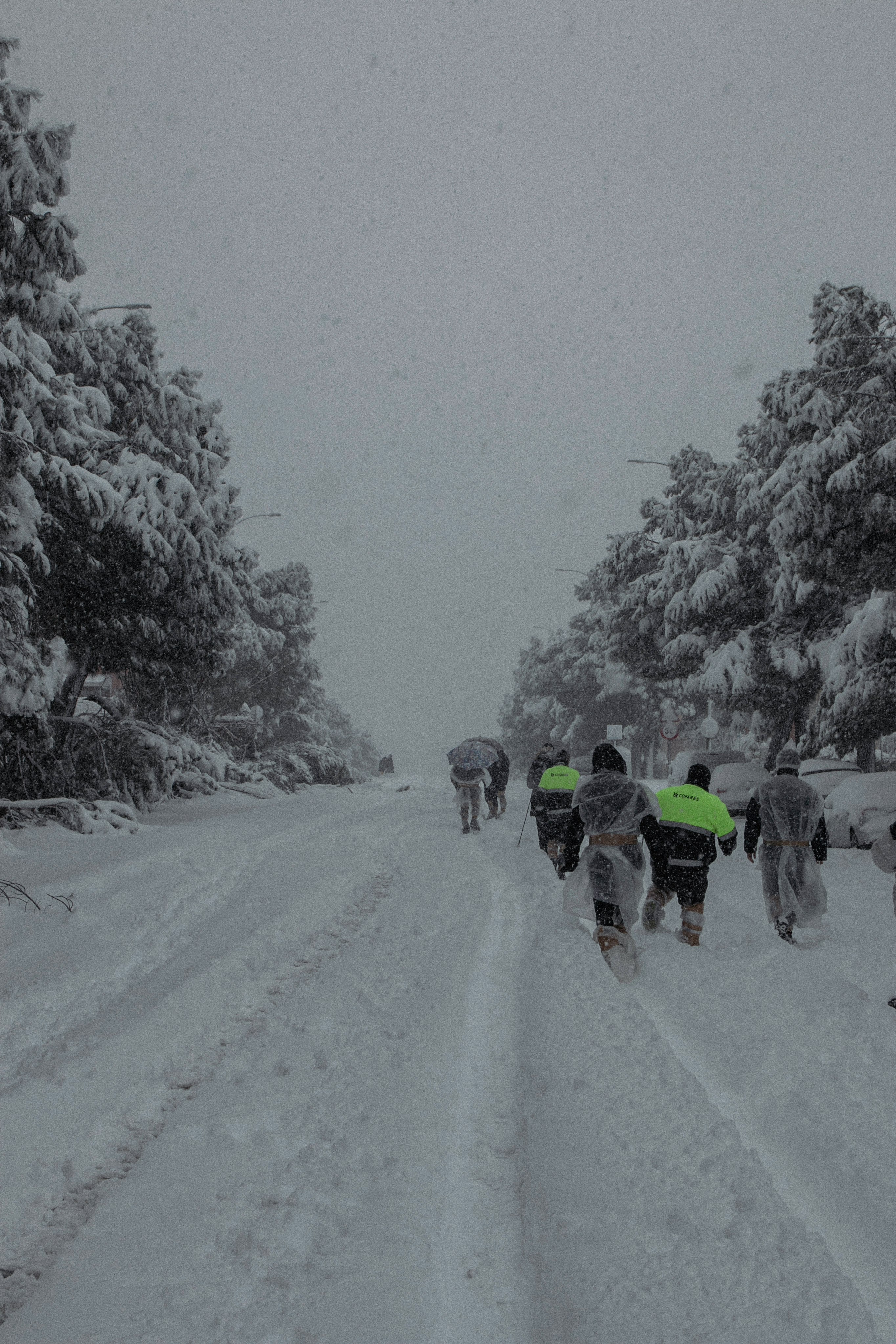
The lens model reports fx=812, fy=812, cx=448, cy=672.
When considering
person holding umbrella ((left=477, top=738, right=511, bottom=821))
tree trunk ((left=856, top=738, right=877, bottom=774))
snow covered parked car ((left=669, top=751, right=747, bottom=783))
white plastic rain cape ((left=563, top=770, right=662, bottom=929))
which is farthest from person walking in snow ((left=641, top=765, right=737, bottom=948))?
tree trunk ((left=856, top=738, right=877, bottom=774))

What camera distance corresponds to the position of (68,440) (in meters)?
11.8

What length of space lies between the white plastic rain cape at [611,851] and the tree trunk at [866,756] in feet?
34.5

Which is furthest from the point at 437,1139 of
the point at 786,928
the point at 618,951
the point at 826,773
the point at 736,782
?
the point at 736,782

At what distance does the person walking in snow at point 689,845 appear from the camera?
7078 mm

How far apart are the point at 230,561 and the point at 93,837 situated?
798 cm

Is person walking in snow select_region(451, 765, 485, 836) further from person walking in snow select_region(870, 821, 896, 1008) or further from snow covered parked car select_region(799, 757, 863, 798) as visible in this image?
person walking in snow select_region(870, 821, 896, 1008)

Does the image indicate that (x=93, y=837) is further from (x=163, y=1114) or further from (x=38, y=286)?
(x=163, y=1114)

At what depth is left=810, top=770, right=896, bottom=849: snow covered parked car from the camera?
1253cm

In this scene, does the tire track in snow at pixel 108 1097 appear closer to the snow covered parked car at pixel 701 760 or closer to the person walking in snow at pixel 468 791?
the person walking in snow at pixel 468 791

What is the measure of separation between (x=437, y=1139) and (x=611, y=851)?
3.65 m

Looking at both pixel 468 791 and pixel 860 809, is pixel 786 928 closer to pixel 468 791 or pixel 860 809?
pixel 860 809

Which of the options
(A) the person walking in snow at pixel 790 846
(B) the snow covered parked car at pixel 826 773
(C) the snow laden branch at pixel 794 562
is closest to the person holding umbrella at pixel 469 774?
(C) the snow laden branch at pixel 794 562

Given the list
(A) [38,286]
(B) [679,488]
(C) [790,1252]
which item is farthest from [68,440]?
(B) [679,488]

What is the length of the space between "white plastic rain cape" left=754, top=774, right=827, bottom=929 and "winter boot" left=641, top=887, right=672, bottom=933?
0.99 meters
